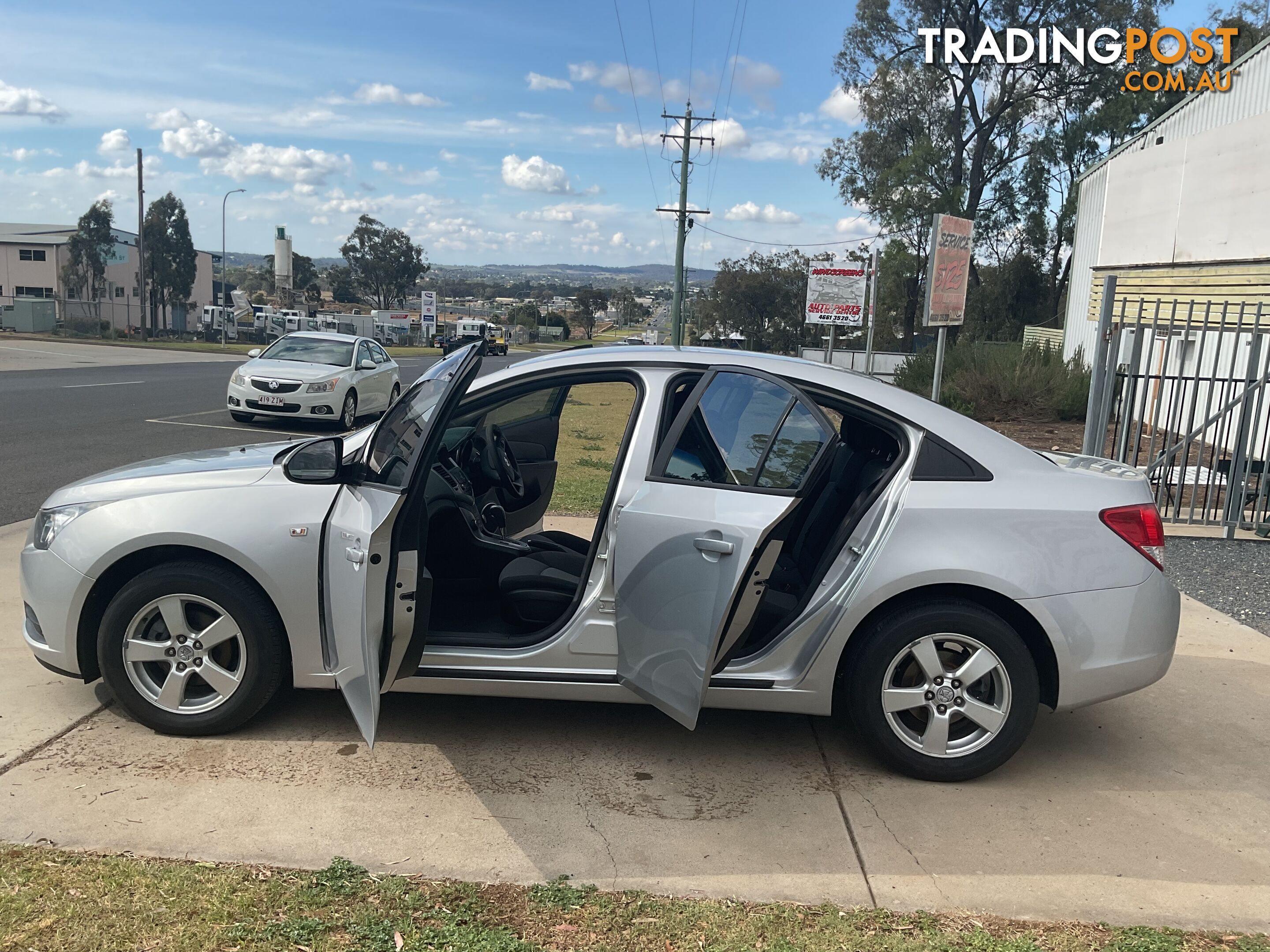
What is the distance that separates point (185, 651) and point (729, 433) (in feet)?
7.52

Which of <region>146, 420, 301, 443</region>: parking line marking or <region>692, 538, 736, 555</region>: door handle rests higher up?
<region>692, 538, 736, 555</region>: door handle

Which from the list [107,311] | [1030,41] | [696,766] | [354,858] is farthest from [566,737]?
[107,311]

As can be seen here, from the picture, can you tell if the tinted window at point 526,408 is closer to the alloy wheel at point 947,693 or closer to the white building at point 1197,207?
the alloy wheel at point 947,693

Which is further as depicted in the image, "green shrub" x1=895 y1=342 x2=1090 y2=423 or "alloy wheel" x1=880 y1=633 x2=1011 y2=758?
"green shrub" x1=895 y1=342 x2=1090 y2=423

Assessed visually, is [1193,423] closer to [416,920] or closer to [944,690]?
[944,690]

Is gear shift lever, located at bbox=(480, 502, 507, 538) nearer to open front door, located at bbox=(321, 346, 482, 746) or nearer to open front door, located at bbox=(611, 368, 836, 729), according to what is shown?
open front door, located at bbox=(321, 346, 482, 746)

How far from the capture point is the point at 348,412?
640 inches

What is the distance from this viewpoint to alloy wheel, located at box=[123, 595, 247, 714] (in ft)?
13.1

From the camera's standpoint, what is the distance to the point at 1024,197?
42.6 m

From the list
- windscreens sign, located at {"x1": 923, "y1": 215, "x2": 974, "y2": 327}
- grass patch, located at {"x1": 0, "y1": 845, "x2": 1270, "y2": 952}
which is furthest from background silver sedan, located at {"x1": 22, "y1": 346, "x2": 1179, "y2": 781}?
windscreens sign, located at {"x1": 923, "y1": 215, "x2": 974, "y2": 327}

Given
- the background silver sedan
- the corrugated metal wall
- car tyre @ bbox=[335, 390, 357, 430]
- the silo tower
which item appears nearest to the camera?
the background silver sedan

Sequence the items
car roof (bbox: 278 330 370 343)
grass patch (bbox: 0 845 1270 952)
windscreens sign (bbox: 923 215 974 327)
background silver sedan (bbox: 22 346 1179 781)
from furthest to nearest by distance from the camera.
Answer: car roof (bbox: 278 330 370 343) < windscreens sign (bbox: 923 215 974 327) < background silver sedan (bbox: 22 346 1179 781) < grass patch (bbox: 0 845 1270 952)

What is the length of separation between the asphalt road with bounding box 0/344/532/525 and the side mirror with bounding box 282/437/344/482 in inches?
86.7

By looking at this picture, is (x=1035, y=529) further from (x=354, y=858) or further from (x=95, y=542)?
(x=95, y=542)
